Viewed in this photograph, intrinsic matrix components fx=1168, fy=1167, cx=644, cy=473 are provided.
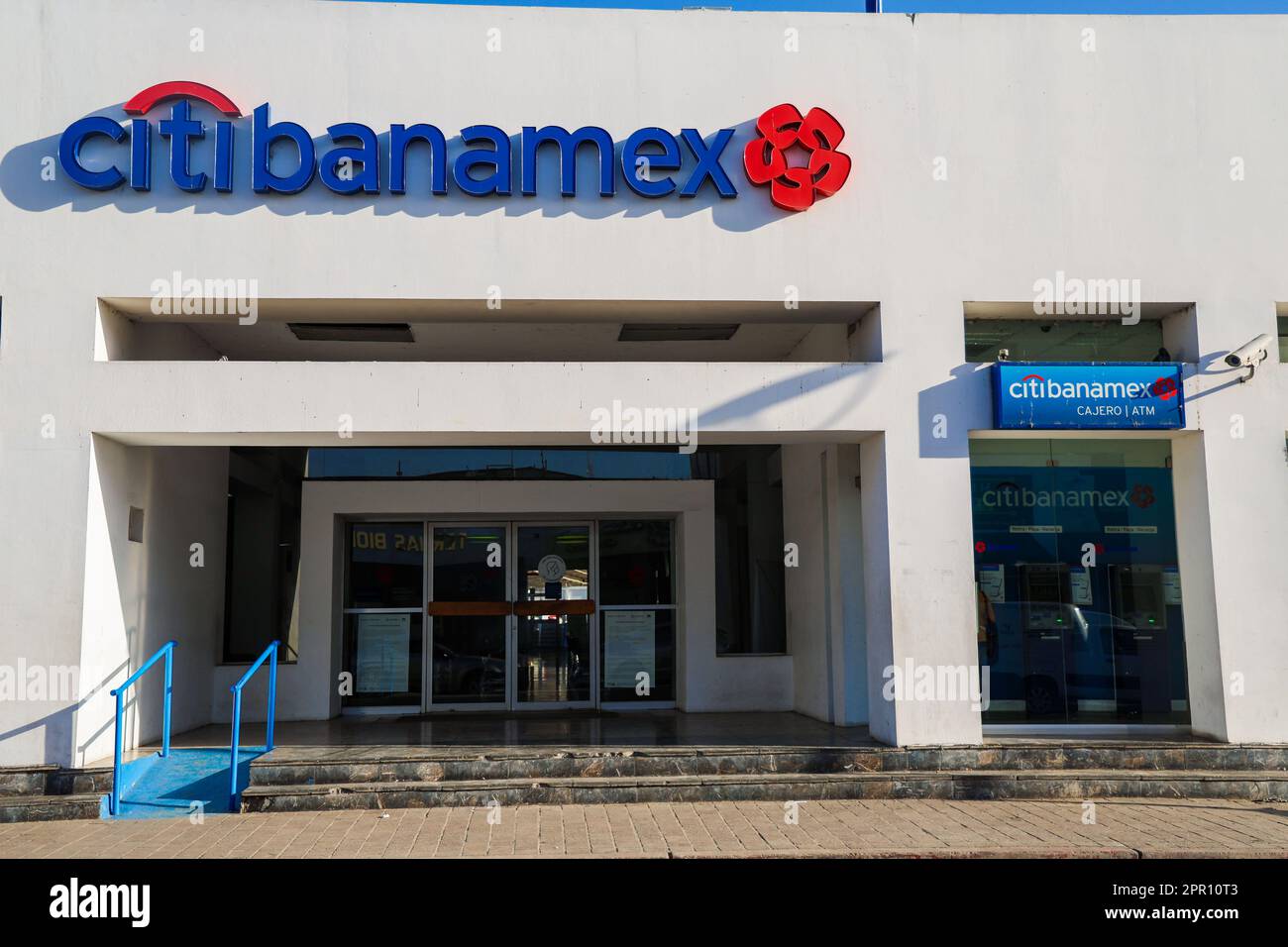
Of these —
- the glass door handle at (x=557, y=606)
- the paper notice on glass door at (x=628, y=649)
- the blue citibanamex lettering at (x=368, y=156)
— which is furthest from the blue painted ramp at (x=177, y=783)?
the blue citibanamex lettering at (x=368, y=156)

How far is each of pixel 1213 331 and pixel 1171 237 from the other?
0.89 m

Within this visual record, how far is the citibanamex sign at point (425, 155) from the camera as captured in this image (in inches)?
373

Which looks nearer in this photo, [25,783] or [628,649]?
[25,783]

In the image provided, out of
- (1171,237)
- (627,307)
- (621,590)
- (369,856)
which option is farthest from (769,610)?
(369,856)

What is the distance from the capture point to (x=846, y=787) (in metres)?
9.07

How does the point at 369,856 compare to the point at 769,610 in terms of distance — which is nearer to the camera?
the point at 369,856

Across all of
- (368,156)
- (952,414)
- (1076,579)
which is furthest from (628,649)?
(368,156)

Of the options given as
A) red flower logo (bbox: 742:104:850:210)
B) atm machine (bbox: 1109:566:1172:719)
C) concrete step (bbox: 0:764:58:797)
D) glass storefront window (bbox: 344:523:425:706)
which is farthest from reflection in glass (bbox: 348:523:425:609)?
atm machine (bbox: 1109:566:1172:719)

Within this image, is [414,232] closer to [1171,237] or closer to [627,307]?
[627,307]

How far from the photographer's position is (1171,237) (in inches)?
396

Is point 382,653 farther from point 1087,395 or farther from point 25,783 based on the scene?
point 1087,395

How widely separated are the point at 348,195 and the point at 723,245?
3.14 meters
